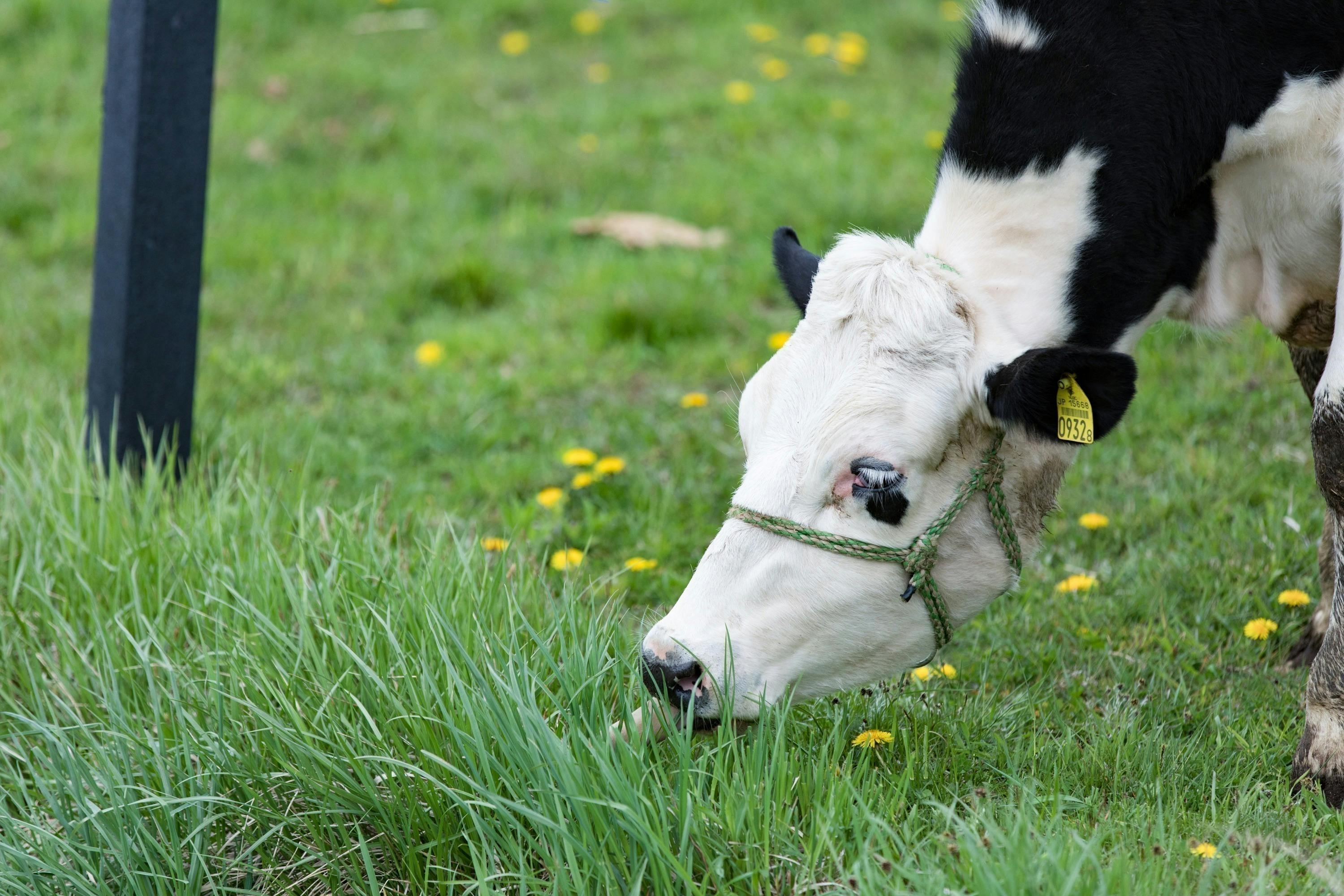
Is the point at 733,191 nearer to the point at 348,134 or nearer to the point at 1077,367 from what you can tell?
the point at 348,134

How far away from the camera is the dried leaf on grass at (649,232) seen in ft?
17.9

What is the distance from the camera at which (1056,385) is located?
79.8 inches

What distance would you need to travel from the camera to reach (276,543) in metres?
3.17

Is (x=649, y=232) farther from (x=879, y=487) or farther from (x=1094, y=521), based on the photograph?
(x=879, y=487)

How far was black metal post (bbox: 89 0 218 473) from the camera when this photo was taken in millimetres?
3492

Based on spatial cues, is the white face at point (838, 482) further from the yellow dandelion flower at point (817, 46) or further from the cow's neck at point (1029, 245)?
the yellow dandelion flower at point (817, 46)

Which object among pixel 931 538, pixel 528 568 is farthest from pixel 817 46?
pixel 931 538

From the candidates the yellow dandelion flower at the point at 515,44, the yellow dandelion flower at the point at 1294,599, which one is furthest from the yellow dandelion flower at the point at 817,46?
the yellow dandelion flower at the point at 1294,599

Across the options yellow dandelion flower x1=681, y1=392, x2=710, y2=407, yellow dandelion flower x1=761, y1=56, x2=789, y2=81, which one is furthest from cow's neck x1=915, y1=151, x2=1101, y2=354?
yellow dandelion flower x1=761, y1=56, x2=789, y2=81

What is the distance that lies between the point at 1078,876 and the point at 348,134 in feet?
18.7

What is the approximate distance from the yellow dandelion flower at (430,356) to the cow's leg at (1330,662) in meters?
3.12

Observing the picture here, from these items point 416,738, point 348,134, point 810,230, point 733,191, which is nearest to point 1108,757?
point 416,738

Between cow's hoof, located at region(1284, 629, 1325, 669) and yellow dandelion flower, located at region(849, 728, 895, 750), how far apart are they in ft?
3.70

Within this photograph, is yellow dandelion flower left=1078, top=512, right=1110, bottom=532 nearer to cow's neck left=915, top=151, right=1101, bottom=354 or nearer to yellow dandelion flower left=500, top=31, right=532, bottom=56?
cow's neck left=915, top=151, right=1101, bottom=354
